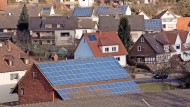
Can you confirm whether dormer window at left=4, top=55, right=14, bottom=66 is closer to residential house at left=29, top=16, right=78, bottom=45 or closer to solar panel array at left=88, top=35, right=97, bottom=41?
solar panel array at left=88, top=35, right=97, bottom=41

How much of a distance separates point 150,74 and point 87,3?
45.5ft

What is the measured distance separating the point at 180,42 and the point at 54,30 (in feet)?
21.1

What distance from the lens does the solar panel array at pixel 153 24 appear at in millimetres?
30359

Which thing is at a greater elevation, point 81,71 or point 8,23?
point 81,71

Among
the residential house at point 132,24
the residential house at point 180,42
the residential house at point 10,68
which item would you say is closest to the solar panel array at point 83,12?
the residential house at point 132,24

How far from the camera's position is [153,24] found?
100 ft

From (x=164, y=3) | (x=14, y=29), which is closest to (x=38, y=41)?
(x=14, y=29)

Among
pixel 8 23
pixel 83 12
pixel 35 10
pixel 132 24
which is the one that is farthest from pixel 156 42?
pixel 35 10

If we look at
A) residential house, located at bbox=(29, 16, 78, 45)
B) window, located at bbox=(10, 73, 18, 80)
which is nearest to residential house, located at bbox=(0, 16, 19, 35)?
residential house, located at bbox=(29, 16, 78, 45)

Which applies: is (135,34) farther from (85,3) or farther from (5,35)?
(85,3)

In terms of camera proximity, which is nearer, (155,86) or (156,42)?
(155,86)

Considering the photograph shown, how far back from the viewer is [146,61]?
25.9 meters

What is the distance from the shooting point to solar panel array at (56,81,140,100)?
1328cm

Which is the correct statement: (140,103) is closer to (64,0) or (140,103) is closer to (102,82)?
(102,82)
